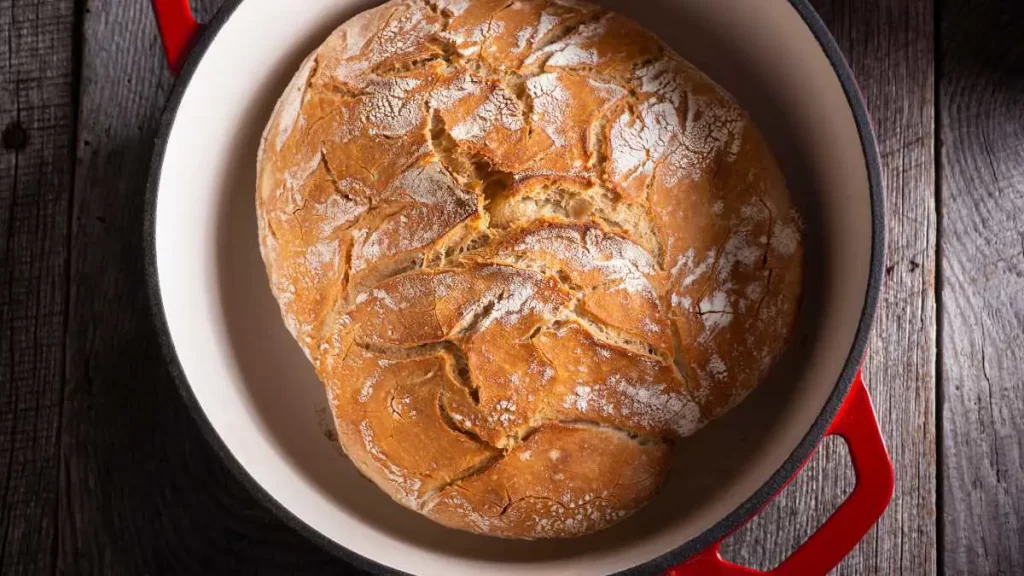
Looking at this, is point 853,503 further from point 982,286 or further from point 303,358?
point 303,358

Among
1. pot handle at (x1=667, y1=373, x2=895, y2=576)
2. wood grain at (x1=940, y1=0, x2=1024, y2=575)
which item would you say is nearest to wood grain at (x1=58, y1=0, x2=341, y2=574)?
pot handle at (x1=667, y1=373, x2=895, y2=576)

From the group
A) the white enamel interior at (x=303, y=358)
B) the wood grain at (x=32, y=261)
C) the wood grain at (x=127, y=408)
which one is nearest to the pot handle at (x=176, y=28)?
the white enamel interior at (x=303, y=358)

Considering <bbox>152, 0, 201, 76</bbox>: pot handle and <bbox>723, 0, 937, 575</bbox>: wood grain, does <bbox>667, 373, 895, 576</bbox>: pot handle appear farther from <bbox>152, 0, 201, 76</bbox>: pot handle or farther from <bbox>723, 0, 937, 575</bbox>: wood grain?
<bbox>152, 0, 201, 76</bbox>: pot handle

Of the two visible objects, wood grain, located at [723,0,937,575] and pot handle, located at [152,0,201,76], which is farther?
wood grain, located at [723,0,937,575]

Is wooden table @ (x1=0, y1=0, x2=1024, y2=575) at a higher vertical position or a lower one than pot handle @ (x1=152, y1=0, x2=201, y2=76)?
lower

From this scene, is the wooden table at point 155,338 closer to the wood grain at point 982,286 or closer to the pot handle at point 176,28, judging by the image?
the wood grain at point 982,286

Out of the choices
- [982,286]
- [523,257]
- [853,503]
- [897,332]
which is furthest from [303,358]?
[982,286]

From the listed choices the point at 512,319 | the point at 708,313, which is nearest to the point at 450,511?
the point at 512,319
